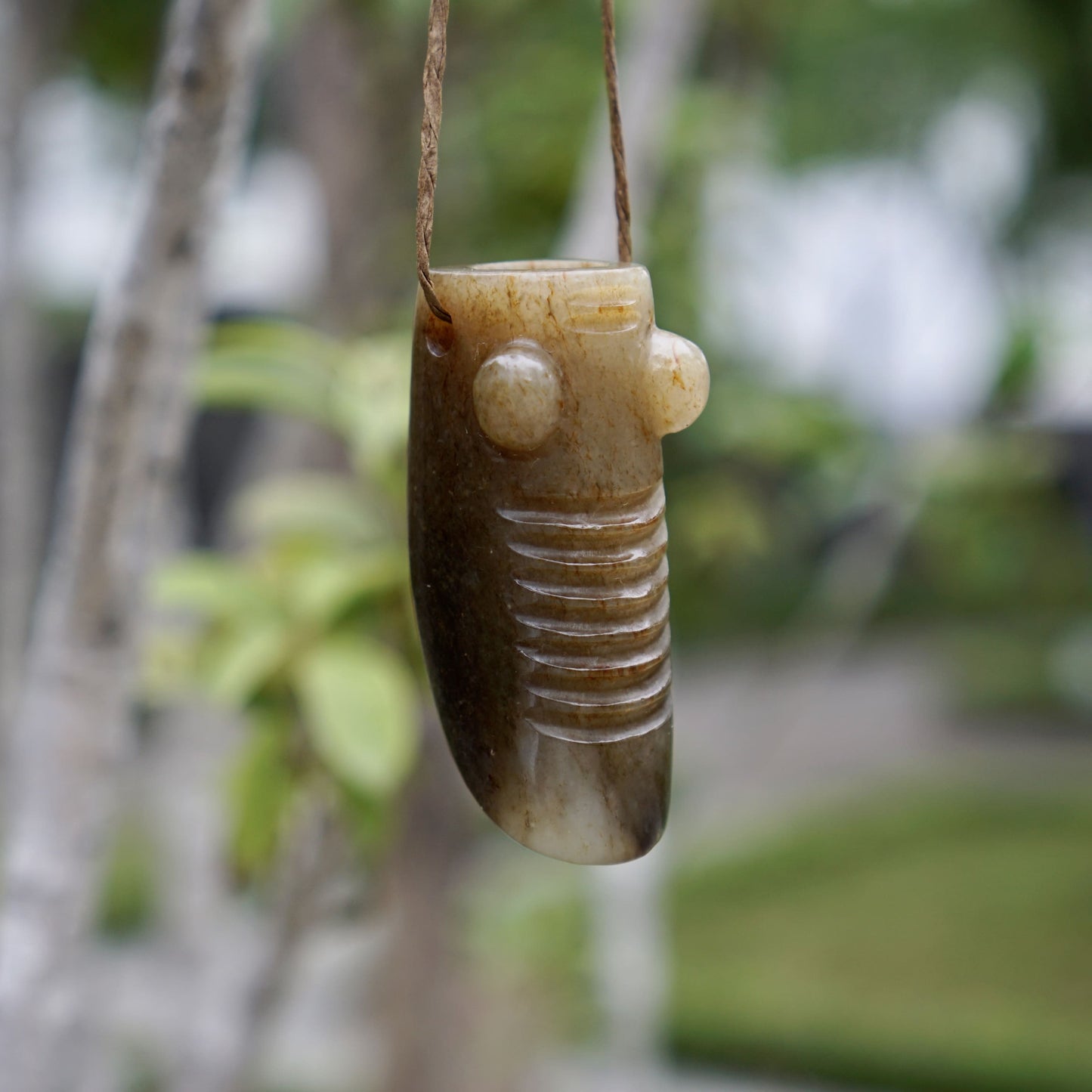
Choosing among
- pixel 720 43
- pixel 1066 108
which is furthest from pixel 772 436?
pixel 1066 108

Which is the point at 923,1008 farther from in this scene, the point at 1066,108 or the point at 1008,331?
the point at 1066,108

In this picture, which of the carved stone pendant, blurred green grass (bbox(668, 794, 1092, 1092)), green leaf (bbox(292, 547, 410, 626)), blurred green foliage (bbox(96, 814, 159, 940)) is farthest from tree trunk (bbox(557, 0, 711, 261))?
blurred green foliage (bbox(96, 814, 159, 940))

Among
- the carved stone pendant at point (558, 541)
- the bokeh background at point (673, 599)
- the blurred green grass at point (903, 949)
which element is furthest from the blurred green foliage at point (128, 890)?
the carved stone pendant at point (558, 541)

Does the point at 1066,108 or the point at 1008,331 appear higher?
the point at 1066,108

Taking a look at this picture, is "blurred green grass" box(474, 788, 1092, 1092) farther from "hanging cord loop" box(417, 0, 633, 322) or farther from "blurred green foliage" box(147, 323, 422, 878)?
"hanging cord loop" box(417, 0, 633, 322)

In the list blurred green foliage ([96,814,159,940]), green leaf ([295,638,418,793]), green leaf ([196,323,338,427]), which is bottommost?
blurred green foliage ([96,814,159,940])

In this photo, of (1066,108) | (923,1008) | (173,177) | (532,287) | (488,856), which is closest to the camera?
(532,287)

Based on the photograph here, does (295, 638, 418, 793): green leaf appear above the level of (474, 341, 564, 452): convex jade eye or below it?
below
